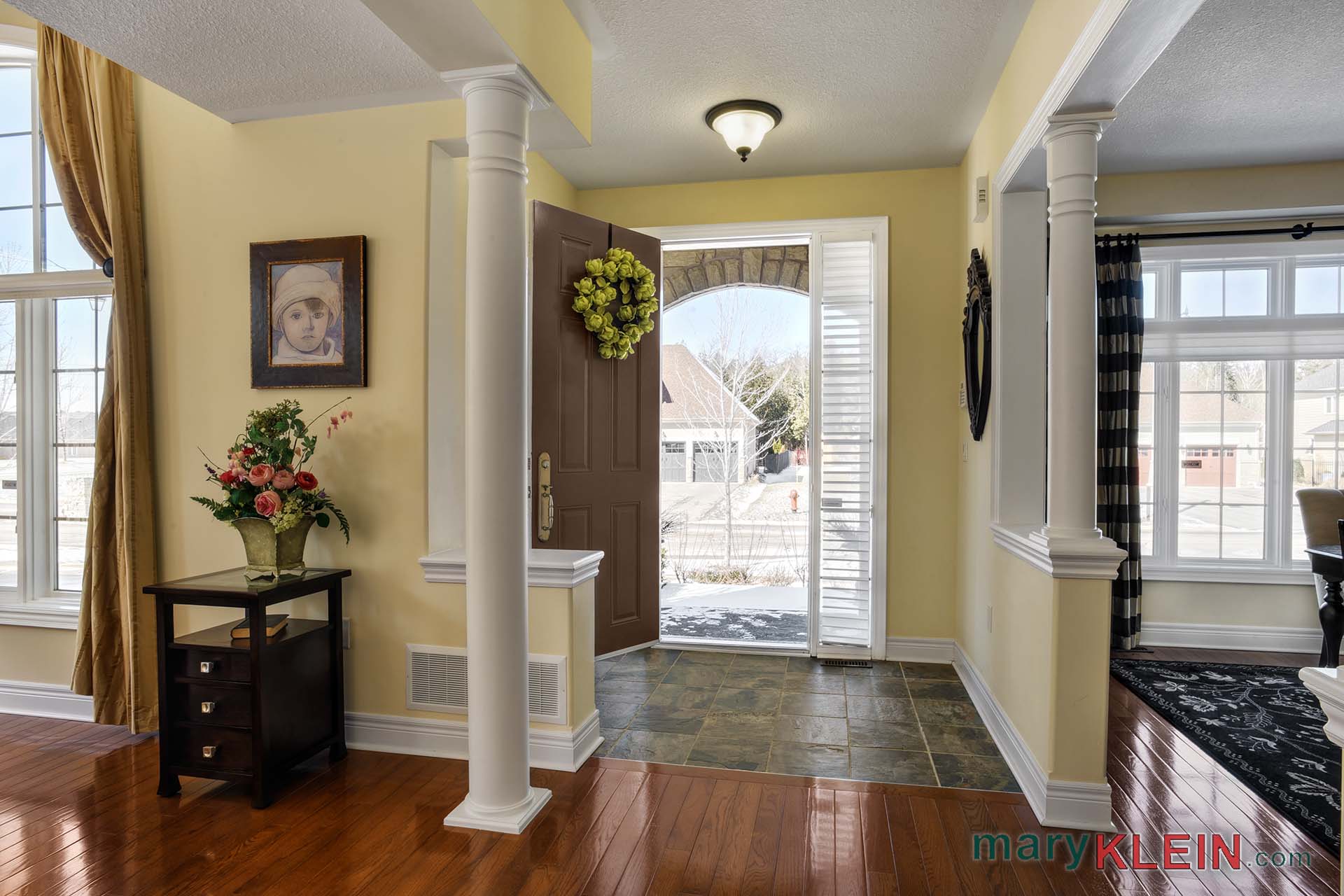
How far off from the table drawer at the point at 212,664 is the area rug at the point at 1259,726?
3.56 meters

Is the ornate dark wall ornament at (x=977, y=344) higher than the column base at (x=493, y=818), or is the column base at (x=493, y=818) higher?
the ornate dark wall ornament at (x=977, y=344)

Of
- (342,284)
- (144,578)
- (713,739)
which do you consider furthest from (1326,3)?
(144,578)

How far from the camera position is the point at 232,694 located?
256 centimetres

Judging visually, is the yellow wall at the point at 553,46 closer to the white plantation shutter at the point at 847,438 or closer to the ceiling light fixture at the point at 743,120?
the ceiling light fixture at the point at 743,120

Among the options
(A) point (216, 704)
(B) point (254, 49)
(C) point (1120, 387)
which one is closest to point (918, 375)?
(C) point (1120, 387)

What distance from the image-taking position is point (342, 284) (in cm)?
303

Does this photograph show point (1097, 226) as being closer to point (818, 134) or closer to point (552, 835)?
point (818, 134)

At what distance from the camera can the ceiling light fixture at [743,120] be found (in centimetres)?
337

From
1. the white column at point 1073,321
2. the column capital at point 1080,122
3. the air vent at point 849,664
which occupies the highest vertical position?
the column capital at point 1080,122

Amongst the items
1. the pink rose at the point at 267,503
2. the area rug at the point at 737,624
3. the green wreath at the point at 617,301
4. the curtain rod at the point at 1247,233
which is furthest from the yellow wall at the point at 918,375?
the pink rose at the point at 267,503

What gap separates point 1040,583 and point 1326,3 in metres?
2.21

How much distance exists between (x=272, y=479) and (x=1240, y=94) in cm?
429

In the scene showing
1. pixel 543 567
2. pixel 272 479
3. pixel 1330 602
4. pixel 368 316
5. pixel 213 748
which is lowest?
pixel 213 748

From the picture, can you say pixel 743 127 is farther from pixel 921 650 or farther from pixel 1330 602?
pixel 1330 602
